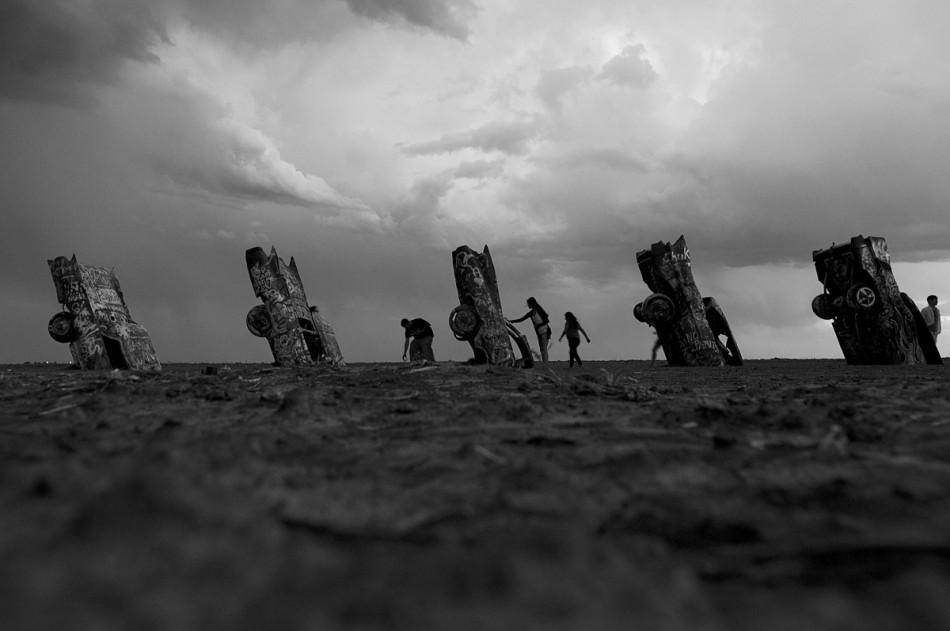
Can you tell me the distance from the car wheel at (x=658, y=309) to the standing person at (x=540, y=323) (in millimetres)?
2388

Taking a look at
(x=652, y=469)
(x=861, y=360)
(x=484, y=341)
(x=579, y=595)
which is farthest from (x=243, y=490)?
(x=861, y=360)

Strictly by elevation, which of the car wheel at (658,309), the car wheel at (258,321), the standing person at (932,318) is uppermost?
the car wheel at (258,321)

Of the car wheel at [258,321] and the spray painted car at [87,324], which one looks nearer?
the spray painted car at [87,324]

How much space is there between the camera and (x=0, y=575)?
4.69 ft

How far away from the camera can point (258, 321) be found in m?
15.6

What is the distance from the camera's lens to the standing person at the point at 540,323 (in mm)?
16125

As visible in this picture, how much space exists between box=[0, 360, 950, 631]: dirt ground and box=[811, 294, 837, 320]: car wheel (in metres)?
13.1

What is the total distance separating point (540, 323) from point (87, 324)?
10284 mm

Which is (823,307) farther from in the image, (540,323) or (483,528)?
(483,528)

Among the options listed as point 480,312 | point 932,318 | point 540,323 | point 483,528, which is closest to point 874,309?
point 932,318

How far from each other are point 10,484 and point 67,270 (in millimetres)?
14277

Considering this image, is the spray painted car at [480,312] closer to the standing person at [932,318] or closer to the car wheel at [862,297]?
the car wheel at [862,297]

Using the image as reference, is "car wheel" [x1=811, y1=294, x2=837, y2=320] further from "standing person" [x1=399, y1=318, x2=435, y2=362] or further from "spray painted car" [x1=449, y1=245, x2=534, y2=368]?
"standing person" [x1=399, y1=318, x2=435, y2=362]

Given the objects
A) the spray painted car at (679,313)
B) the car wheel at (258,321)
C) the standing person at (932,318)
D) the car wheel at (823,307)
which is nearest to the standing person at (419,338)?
the car wheel at (258,321)
